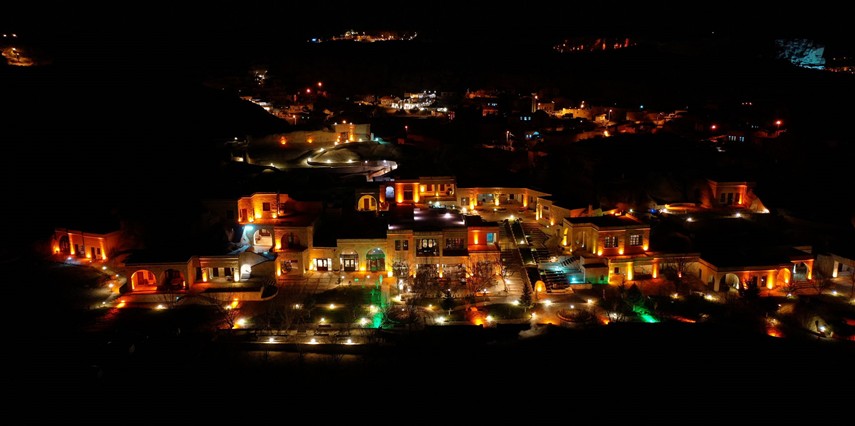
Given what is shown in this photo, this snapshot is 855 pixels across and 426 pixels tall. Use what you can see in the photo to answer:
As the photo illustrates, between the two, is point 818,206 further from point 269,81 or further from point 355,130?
point 269,81

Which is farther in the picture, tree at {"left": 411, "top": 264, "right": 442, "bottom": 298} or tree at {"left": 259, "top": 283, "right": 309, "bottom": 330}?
tree at {"left": 411, "top": 264, "right": 442, "bottom": 298}

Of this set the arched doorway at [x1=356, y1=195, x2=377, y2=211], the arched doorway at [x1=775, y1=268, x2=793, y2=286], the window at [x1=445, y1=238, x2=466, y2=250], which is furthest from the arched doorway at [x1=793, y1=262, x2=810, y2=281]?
the arched doorway at [x1=356, y1=195, x2=377, y2=211]

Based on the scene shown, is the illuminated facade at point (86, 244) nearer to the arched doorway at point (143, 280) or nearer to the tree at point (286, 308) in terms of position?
the arched doorway at point (143, 280)

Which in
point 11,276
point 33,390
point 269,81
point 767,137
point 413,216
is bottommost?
point 33,390

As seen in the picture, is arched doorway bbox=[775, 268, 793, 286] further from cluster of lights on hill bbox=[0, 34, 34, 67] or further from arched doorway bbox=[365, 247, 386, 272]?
cluster of lights on hill bbox=[0, 34, 34, 67]

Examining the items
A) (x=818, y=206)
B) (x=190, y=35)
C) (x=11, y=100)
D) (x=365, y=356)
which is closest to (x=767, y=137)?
(x=818, y=206)

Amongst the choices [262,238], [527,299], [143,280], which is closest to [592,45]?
[262,238]

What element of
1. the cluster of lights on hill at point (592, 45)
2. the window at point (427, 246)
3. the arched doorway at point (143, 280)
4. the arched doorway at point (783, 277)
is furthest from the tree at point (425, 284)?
the cluster of lights on hill at point (592, 45)
